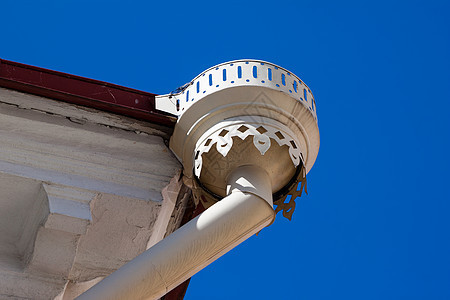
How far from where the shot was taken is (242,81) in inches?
214

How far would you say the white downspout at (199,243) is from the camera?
4.84 meters

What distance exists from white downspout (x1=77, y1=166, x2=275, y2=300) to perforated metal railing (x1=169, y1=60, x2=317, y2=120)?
0.48 meters

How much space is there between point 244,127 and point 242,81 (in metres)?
0.28

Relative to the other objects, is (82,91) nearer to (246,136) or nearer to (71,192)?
(71,192)

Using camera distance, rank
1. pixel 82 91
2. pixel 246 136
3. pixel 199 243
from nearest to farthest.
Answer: pixel 199 243 < pixel 246 136 < pixel 82 91

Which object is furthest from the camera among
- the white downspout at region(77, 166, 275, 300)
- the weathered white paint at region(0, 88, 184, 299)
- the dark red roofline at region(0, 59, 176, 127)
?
the dark red roofline at region(0, 59, 176, 127)

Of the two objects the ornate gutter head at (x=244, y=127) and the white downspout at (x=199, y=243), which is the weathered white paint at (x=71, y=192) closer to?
the ornate gutter head at (x=244, y=127)

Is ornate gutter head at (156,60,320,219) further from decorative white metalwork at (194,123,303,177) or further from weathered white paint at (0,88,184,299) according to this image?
weathered white paint at (0,88,184,299)

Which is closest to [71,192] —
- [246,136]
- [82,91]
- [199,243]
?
[82,91]

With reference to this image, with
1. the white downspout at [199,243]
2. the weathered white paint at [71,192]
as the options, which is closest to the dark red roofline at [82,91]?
the weathered white paint at [71,192]

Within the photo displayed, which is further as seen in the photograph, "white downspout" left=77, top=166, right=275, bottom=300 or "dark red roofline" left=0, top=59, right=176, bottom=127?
"dark red roofline" left=0, top=59, right=176, bottom=127

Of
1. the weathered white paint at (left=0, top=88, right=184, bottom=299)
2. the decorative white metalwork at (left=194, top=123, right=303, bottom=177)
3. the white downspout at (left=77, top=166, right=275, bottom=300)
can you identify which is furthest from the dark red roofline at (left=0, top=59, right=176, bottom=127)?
the white downspout at (left=77, top=166, right=275, bottom=300)

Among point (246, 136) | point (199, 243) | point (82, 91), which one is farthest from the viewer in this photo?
point (82, 91)

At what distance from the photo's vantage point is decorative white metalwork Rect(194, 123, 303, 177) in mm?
5273
